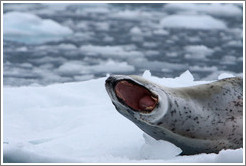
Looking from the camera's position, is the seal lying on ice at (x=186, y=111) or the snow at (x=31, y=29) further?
the snow at (x=31, y=29)

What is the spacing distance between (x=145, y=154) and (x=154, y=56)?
20.3 feet

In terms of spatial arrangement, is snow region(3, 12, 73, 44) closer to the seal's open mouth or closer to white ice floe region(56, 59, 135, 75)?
white ice floe region(56, 59, 135, 75)

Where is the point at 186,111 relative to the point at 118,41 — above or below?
below

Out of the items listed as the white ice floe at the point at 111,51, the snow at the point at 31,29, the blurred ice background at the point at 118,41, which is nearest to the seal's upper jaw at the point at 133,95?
the blurred ice background at the point at 118,41

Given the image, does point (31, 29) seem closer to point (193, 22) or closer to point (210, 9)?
point (193, 22)

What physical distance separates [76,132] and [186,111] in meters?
1.14

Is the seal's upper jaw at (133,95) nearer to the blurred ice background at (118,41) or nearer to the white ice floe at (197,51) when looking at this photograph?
the blurred ice background at (118,41)

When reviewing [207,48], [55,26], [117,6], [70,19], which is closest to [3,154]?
[207,48]

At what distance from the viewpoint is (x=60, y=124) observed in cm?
530

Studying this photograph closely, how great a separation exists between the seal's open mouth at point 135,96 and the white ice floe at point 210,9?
384 inches

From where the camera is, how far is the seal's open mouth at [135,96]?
3.80m

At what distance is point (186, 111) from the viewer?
4.06 metres

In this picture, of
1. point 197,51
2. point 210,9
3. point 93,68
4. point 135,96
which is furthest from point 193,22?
point 135,96

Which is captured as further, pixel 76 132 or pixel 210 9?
pixel 210 9
